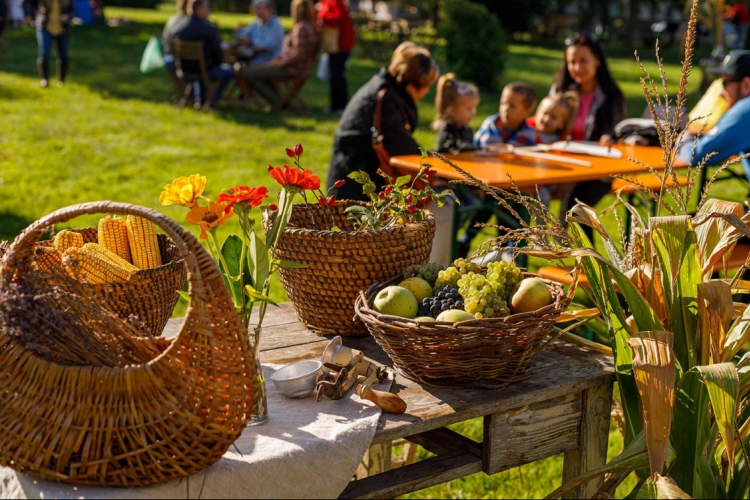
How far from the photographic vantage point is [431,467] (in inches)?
71.0

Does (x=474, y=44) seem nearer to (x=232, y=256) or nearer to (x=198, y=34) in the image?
(x=198, y=34)

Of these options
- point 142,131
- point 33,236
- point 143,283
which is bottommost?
point 142,131

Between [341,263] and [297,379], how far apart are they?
1.11 feet

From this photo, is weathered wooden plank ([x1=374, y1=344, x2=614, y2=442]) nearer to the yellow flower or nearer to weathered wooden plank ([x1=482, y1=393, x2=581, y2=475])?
weathered wooden plank ([x1=482, y1=393, x2=581, y2=475])

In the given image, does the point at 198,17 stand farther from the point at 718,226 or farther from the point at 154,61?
the point at 718,226

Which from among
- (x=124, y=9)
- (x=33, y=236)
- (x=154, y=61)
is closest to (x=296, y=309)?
(x=33, y=236)

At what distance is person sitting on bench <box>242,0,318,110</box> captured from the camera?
991 centimetres

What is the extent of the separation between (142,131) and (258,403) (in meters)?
7.60

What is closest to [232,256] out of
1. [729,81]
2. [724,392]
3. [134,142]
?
[724,392]

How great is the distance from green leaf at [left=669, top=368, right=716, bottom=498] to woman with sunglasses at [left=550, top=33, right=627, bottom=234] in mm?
3527

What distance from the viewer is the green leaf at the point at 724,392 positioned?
1566 mm

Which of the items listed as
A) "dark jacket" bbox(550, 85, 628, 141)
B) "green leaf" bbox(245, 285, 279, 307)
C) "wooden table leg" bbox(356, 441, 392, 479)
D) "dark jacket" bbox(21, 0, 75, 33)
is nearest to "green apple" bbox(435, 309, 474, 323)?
"green leaf" bbox(245, 285, 279, 307)

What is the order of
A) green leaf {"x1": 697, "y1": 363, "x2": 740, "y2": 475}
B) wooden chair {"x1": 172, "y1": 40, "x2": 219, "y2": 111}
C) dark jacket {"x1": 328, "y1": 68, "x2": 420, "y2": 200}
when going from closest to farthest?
green leaf {"x1": 697, "y1": 363, "x2": 740, "y2": 475} → dark jacket {"x1": 328, "y1": 68, "x2": 420, "y2": 200} → wooden chair {"x1": 172, "y1": 40, "x2": 219, "y2": 111}

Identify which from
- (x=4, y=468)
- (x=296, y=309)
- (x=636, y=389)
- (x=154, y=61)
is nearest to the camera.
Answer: (x=4, y=468)
